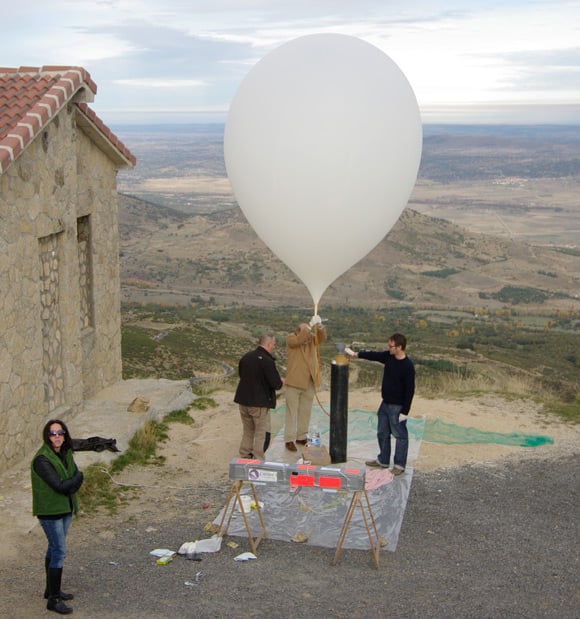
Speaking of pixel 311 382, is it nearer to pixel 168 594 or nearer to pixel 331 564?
pixel 331 564

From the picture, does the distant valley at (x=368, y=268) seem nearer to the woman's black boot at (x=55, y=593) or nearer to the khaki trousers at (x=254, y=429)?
the khaki trousers at (x=254, y=429)

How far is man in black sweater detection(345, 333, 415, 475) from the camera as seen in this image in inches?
360

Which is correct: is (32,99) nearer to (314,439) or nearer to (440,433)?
(314,439)

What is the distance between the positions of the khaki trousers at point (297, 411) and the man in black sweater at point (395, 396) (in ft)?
2.82

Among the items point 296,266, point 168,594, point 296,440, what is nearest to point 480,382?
point 296,440

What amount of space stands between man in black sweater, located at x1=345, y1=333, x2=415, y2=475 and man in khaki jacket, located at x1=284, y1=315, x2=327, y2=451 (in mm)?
460

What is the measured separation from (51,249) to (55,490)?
4988mm

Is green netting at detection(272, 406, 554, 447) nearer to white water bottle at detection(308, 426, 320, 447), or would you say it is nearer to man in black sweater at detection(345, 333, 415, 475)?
white water bottle at detection(308, 426, 320, 447)

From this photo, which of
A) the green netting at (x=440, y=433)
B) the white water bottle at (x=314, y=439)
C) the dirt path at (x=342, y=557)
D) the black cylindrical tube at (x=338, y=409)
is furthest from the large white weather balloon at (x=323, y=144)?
the green netting at (x=440, y=433)

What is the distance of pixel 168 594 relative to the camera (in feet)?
22.4

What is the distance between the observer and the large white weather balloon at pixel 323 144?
8203mm

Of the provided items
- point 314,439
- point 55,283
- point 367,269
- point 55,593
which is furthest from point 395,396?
point 367,269

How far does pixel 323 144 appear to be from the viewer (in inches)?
322

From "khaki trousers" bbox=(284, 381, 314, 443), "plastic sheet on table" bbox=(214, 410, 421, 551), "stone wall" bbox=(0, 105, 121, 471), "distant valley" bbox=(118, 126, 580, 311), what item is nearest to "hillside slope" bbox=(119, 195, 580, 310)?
"distant valley" bbox=(118, 126, 580, 311)
